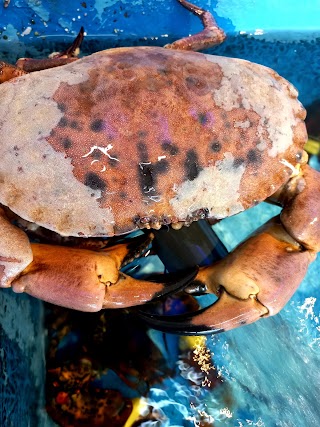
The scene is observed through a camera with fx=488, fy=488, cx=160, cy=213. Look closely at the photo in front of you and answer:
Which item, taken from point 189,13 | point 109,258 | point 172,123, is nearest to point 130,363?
point 109,258

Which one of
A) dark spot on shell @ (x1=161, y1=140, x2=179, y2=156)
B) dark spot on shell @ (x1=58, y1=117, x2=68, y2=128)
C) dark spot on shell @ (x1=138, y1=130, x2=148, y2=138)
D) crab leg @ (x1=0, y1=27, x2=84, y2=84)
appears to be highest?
crab leg @ (x1=0, y1=27, x2=84, y2=84)

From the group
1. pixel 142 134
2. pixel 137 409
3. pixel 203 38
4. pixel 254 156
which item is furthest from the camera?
pixel 137 409

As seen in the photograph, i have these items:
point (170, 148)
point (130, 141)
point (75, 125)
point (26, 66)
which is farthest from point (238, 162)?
point (26, 66)

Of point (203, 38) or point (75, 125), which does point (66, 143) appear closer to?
point (75, 125)

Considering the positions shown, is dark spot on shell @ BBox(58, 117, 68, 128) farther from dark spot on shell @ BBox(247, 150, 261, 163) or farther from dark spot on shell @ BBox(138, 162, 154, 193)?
dark spot on shell @ BBox(247, 150, 261, 163)

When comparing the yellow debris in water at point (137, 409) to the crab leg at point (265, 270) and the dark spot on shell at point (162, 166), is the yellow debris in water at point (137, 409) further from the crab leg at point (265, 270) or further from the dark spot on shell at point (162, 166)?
the dark spot on shell at point (162, 166)

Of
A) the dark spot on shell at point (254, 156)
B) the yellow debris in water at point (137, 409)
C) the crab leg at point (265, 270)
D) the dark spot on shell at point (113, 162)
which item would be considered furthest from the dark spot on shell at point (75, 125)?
the yellow debris in water at point (137, 409)

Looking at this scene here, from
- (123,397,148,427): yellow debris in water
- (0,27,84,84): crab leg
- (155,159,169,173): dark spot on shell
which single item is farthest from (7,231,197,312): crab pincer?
(123,397,148,427): yellow debris in water
